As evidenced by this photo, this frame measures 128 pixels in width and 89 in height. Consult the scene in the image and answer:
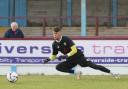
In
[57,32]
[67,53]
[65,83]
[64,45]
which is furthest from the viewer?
[67,53]

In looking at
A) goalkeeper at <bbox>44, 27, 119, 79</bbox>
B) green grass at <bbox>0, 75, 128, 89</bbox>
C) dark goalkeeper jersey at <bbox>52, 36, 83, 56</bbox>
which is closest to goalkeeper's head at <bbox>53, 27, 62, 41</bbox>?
goalkeeper at <bbox>44, 27, 119, 79</bbox>

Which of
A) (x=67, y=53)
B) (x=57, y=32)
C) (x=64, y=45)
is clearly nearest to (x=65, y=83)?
(x=67, y=53)

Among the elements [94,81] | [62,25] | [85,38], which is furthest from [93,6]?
[94,81]

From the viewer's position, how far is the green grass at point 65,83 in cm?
1530

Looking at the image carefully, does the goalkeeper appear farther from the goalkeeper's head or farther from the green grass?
the green grass

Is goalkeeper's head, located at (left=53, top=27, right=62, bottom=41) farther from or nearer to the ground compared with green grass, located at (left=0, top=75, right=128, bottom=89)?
farther from the ground

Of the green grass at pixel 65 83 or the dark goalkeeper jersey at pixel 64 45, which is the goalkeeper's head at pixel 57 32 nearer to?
the dark goalkeeper jersey at pixel 64 45

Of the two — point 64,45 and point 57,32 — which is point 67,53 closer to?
point 64,45

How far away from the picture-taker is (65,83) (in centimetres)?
1650

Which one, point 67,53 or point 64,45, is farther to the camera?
point 67,53

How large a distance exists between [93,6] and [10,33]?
42.4 feet

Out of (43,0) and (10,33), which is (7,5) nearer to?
Answer: (43,0)

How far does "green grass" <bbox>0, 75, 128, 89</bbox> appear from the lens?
50.2ft

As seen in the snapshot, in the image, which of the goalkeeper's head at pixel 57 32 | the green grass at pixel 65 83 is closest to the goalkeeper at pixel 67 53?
the goalkeeper's head at pixel 57 32
